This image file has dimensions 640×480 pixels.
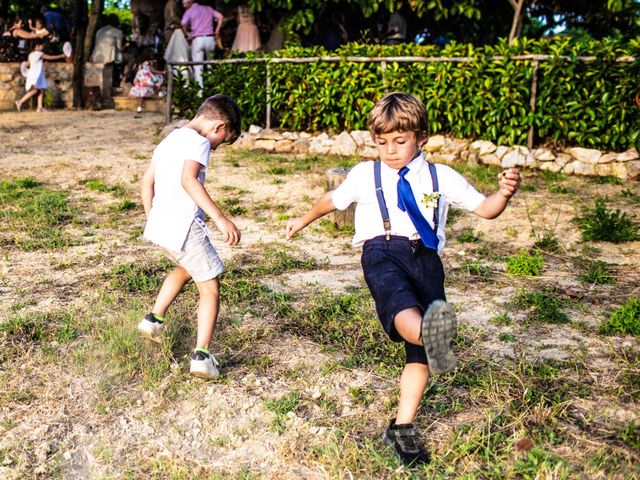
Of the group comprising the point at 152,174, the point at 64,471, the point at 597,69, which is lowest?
the point at 64,471

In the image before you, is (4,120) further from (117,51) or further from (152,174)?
(152,174)

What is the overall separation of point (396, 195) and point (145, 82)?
44.2 ft

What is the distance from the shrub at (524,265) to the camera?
5449mm

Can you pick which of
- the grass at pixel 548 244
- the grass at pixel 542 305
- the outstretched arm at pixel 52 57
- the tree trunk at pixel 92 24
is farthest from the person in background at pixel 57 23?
the grass at pixel 542 305

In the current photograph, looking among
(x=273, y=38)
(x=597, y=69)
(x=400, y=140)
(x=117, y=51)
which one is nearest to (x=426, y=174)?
(x=400, y=140)

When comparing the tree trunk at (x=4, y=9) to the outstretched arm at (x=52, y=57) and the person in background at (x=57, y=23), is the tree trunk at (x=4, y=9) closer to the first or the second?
the person in background at (x=57, y=23)

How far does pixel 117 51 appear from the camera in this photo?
16.7m

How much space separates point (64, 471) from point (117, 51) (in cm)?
1526

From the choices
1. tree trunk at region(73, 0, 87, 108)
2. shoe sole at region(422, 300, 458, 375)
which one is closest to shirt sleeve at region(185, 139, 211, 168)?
shoe sole at region(422, 300, 458, 375)

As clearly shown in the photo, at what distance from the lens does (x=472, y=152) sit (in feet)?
32.1

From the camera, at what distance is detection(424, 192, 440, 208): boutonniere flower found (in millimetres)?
3066

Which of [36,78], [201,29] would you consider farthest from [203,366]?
[36,78]

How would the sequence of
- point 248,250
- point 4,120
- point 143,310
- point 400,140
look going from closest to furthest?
point 400,140, point 143,310, point 248,250, point 4,120

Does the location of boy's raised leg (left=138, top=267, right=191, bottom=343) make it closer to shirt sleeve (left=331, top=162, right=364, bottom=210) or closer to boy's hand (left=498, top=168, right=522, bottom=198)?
shirt sleeve (left=331, top=162, right=364, bottom=210)
